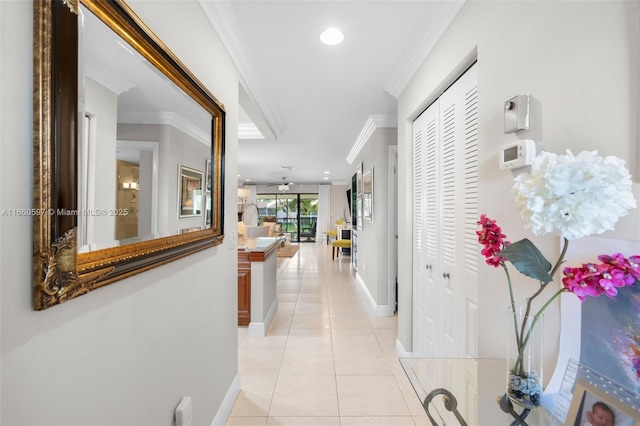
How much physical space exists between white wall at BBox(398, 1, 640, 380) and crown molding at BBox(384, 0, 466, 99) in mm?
60

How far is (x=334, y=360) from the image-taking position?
2.58m

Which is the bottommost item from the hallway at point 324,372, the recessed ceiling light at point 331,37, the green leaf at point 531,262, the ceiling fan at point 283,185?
the hallway at point 324,372

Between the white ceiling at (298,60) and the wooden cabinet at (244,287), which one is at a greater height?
the white ceiling at (298,60)

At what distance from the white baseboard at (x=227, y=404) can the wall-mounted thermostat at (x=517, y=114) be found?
6.84 feet

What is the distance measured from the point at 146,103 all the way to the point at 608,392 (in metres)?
1.60

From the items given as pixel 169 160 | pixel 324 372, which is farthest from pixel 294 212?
pixel 169 160

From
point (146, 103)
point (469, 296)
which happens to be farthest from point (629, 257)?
point (146, 103)

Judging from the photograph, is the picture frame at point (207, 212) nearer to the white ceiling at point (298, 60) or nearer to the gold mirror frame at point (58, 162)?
the white ceiling at point (298, 60)

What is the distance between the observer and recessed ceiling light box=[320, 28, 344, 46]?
186 cm

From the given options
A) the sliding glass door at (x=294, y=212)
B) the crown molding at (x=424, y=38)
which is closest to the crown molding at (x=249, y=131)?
the crown molding at (x=424, y=38)

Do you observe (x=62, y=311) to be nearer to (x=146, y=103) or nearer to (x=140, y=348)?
(x=140, y=348)

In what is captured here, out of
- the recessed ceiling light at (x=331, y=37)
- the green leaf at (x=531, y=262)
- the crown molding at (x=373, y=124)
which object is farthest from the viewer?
the crown molding at (x=373, y=124)

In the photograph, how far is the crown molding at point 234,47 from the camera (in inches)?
63.0

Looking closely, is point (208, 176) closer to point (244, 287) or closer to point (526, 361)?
point (526, 361)
